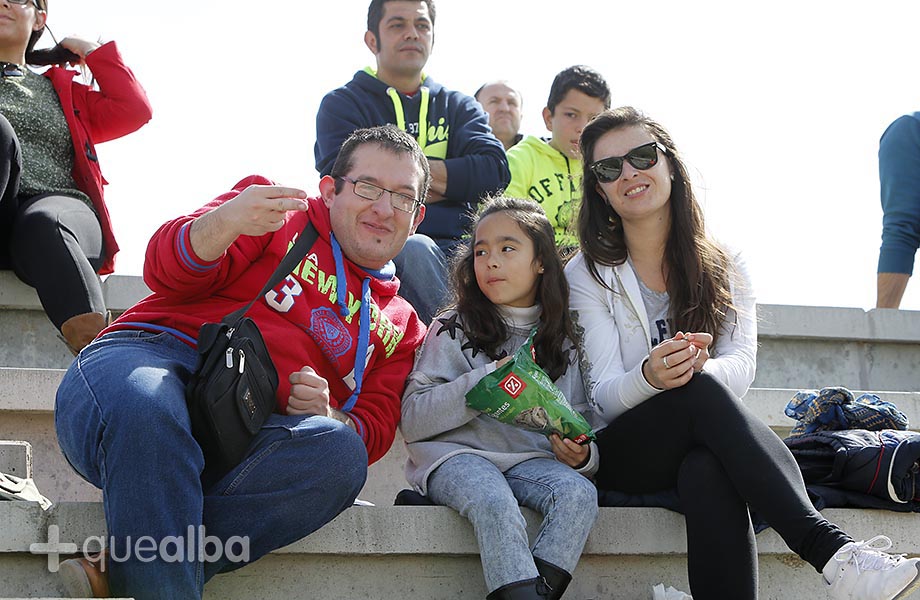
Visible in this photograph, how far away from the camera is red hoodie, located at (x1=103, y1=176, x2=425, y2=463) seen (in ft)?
9.08

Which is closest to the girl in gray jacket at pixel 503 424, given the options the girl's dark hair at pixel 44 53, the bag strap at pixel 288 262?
the bag strap at pixel 288 262

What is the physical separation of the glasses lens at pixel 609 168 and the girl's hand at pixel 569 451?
861mm

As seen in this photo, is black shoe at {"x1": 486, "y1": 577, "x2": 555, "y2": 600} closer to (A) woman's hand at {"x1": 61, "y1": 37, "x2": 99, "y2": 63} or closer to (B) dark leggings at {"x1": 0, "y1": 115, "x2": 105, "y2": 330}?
(B) dark leggings at {"x1": 0, "y1": 115, "x2": 105, "y2": 330}

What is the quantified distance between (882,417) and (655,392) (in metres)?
0.81

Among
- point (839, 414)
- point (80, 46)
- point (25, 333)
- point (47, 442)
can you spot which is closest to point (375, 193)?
point (47, 442)

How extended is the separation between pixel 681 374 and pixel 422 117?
2.07 meters

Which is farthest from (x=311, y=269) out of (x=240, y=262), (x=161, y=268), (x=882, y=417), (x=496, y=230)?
(x=882, y=417)

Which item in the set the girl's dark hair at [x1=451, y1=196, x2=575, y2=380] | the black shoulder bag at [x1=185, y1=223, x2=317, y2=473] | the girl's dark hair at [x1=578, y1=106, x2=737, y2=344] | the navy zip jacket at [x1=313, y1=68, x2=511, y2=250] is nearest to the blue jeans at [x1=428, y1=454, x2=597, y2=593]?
the girl's dark hair at [x1=451, y1=196, x2=575, y2=380]

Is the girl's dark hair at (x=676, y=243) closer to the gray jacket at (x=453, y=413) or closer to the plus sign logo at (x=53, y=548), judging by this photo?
the gray jacket at (x=453, y=413)

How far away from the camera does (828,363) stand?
5.08 meters

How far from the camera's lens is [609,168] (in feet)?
11.3

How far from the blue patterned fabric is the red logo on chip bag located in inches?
36.8

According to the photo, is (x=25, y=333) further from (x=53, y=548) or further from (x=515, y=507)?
(x=515, y=507)

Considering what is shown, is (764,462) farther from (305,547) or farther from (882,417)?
(305,547)
